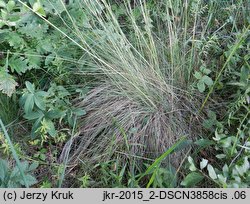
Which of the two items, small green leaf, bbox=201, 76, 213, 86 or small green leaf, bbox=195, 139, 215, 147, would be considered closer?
small green leaf, bbox=195, 139, 215, 147

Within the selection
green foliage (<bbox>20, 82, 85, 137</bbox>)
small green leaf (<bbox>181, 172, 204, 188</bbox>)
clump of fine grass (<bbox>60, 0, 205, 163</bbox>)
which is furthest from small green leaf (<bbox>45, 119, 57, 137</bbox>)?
small green leaf (<bbox>181, 172, 204, 188</bbox>)

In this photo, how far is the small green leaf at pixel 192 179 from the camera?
1.24m

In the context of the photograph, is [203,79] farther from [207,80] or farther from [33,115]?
[33,115]

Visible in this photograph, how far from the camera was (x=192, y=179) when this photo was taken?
1253 mm

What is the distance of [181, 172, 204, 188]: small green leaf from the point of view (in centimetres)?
124

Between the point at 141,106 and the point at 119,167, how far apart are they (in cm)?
30

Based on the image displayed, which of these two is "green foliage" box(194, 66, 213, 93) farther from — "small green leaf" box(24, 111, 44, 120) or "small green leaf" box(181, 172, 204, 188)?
"small green leaf" box(24, 111, 44, 120)

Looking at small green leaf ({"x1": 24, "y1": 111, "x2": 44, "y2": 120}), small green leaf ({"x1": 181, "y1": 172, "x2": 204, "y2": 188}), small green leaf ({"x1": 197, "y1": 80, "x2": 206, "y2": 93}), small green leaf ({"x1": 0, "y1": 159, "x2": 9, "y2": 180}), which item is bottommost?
small green leaf ({"x1": 181, "y1": 172, "x2": 204, "y2": 188})

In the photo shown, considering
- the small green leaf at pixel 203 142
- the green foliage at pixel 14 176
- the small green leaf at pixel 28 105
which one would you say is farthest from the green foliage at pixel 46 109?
the small green leaf at pixel 203 142

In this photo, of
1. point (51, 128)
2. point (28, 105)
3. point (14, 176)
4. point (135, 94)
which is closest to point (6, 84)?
point (28, 105)

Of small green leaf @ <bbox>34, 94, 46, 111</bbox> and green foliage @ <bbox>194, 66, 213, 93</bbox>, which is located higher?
small green leaf @ <bbox>34, 94, 46, 111</bbox>

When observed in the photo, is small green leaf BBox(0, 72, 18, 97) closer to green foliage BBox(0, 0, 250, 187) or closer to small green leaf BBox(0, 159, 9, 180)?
green foliage BBox(0, 0, 250, 187)

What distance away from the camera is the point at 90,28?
1.68 metres

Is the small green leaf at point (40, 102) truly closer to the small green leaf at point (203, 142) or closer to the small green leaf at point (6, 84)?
the small green leaf at point (6, 84)
